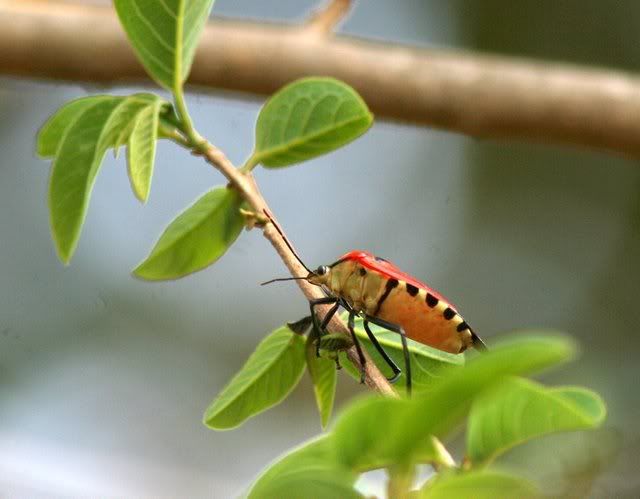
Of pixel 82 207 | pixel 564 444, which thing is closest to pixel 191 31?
pixel 82 207

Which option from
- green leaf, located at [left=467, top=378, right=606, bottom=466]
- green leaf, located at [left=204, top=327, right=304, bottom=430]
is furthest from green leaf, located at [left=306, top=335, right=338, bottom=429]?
green leaf, located at [left=467, top=378, right=606, bottom=466]

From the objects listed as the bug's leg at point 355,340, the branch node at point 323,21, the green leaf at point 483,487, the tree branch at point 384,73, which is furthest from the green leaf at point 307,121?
the branch node at point 323,21

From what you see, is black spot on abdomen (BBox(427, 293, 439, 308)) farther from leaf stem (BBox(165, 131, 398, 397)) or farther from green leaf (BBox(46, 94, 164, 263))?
green leaf (BBox(46, 94, 164, 263))

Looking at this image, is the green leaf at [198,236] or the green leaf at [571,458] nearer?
the green leaf at [571,458]

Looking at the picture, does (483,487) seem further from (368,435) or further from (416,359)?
(416,359)

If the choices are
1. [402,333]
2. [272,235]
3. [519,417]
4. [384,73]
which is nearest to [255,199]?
[272,235]

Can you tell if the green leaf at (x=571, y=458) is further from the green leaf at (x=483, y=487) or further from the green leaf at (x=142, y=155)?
the green leaf at (x=142, y=155)

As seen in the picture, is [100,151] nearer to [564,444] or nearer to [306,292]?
[306,292]
